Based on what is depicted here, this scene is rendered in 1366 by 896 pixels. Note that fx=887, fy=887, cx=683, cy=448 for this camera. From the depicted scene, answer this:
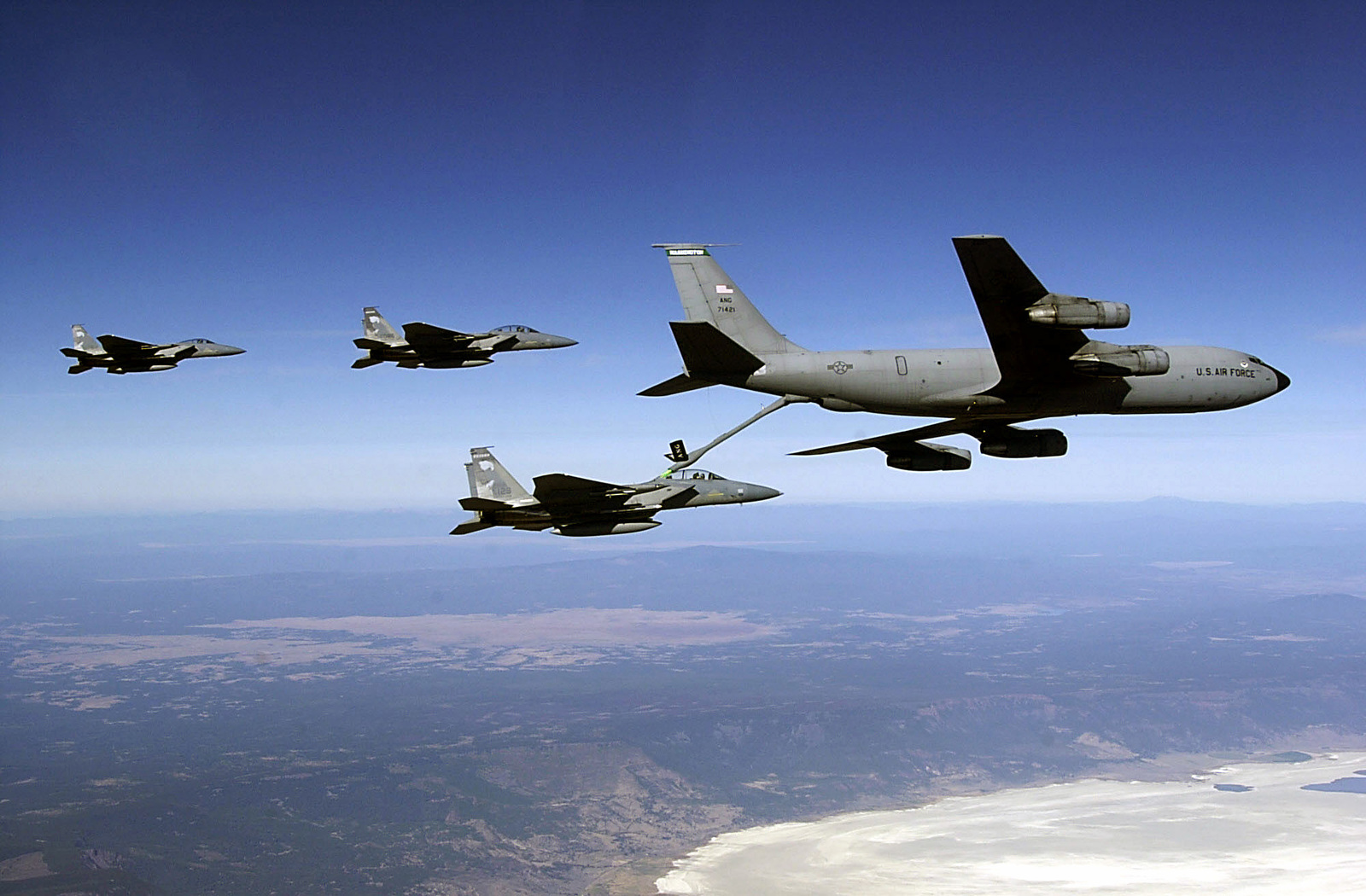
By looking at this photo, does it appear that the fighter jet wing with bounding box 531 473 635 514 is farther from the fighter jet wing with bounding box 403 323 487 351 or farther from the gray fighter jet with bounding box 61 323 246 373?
the gray fighter jet with bounding box 61 323 246 373

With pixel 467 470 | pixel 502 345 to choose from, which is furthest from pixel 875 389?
pixel 467 470

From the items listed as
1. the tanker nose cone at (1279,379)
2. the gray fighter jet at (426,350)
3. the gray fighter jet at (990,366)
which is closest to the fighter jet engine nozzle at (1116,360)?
the gray fighter jet at (990,366)

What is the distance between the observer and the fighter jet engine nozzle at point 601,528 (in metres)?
46.7

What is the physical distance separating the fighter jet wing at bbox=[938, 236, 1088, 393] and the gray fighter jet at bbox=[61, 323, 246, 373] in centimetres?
4273

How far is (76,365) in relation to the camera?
47219 millimetres

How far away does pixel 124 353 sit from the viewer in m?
48.4

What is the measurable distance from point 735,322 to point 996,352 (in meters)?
10.9

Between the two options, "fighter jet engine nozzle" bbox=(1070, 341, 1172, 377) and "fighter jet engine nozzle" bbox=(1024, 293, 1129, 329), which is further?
"fighter jet engine nozzle" bbox=(1070, 341, 1172, 377)

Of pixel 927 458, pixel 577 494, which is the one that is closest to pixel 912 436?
pixel 927 458

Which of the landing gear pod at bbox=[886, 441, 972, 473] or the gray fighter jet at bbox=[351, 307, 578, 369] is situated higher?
the gray fighter jet at bbox=[351, 307, 578, 369]

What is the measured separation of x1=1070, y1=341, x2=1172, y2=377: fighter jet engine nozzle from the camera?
34.5 meters

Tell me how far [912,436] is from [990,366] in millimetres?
7044

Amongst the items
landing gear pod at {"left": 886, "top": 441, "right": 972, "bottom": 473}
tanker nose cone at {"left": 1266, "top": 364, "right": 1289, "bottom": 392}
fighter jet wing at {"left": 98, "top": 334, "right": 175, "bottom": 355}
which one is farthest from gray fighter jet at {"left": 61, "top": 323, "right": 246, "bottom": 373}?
tanker nose cone at {"left": 1266, "top": 364, "right": 1289, "bottom": 392}

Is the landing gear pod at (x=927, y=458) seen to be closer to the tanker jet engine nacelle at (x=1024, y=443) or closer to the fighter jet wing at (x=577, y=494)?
the tanker jet engine nacelle at (x=1024, y=443)
